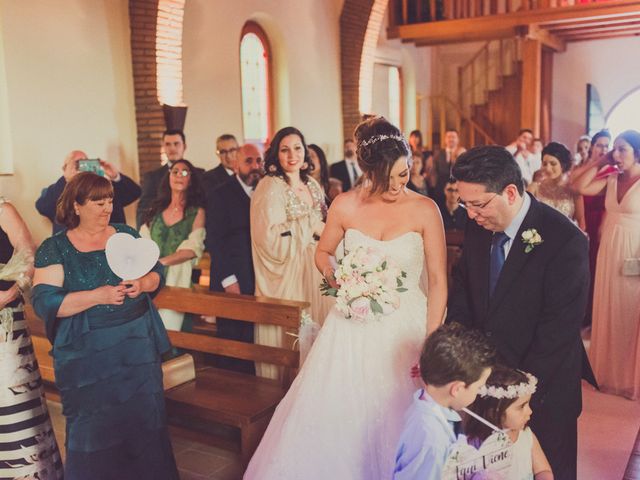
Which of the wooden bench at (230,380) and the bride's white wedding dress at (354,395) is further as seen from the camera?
the wooden bench at (230,380)

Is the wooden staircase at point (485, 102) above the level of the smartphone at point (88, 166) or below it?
above

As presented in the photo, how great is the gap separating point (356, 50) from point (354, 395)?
1036 centimetres

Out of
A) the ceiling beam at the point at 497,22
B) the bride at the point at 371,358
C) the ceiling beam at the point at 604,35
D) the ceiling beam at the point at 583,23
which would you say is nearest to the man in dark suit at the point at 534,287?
the bride at the point at 371,358

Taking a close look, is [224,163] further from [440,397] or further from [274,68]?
[440,397]

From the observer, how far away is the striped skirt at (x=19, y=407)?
339cm

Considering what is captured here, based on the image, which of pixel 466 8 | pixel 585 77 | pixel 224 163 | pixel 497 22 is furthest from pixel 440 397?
pixel 585 77

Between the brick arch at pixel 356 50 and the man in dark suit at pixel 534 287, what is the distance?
1003 cm

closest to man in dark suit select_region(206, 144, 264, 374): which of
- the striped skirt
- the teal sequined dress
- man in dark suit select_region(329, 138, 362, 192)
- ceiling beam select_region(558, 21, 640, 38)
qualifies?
the teal sequined dress

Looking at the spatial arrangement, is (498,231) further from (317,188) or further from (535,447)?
(317,188)

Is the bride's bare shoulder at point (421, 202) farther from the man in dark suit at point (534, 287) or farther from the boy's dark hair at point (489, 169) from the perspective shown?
the boy's dark hair at point (489, 169)

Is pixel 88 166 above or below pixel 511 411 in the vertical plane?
above

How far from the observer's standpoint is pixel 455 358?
7.31ft

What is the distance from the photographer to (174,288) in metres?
4.71

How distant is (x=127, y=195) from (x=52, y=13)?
295cm
